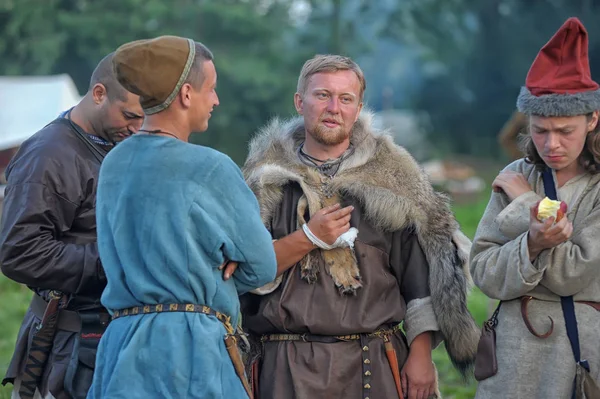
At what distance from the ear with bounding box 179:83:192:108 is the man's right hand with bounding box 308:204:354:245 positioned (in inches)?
32.2

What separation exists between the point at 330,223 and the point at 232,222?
2.29ft

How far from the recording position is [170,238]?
273 cm

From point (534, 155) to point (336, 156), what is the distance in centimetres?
82

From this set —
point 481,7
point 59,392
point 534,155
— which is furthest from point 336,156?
point 481,7

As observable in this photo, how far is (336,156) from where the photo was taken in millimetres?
3705

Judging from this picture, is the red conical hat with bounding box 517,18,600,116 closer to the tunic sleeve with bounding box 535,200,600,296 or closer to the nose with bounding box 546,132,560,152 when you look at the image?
the nose with bounding box 546,132,560,152

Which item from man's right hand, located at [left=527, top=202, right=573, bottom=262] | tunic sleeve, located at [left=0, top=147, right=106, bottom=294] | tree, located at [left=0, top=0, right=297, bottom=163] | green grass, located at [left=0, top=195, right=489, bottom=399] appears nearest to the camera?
man's right hand, located at [left=527, top=202, right=573, bottom=262]

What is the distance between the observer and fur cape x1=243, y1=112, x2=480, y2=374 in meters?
3.55

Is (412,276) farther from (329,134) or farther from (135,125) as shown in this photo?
(135,125)

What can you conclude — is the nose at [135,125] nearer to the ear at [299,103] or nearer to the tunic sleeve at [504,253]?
the ear at [299,103]

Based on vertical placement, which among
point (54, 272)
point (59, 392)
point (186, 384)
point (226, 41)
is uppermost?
point (226, 41)

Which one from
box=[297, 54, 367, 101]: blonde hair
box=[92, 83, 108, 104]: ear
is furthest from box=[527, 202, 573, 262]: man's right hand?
box=[92, 83, 108, 104]: ear

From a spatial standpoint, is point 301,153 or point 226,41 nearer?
point 301,153

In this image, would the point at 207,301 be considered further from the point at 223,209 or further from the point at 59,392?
the point at 59,392
